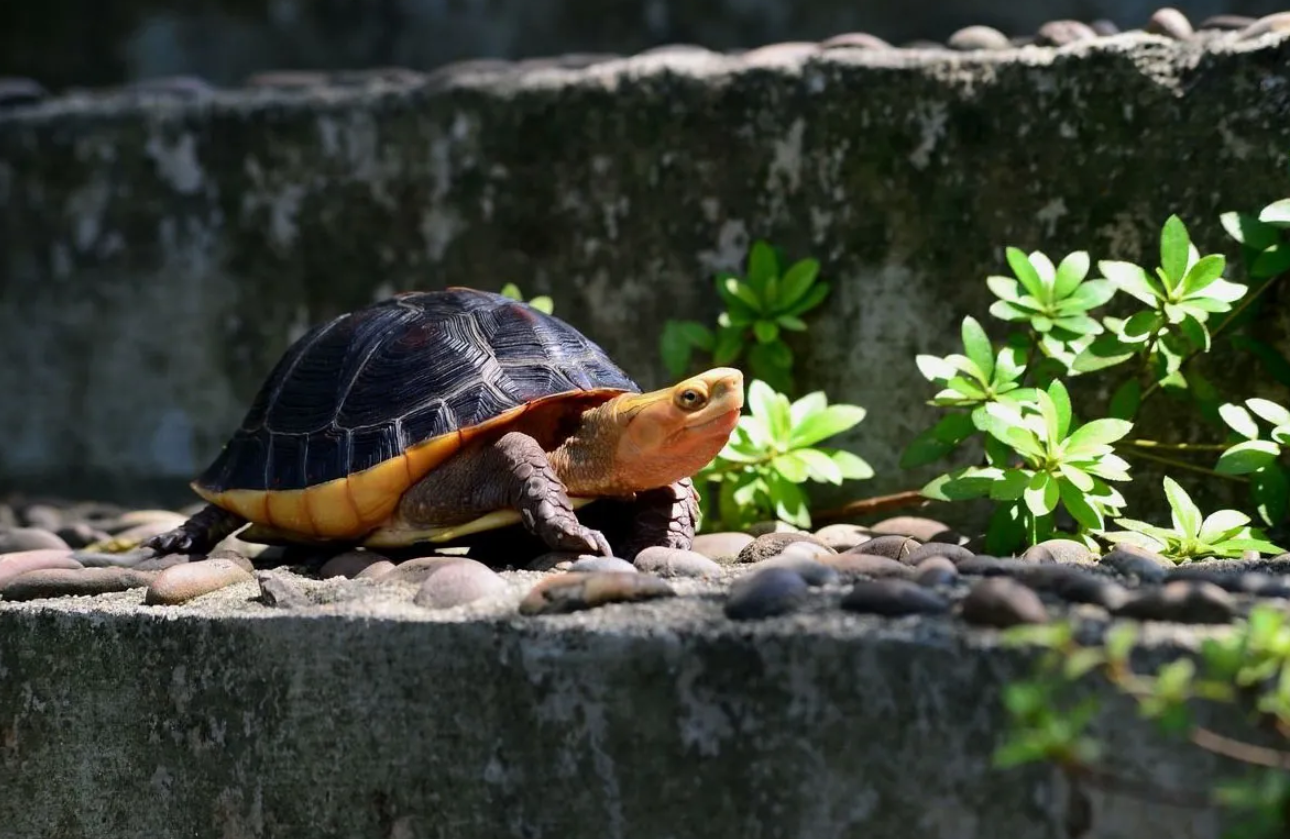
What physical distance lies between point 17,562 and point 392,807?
3.70 feet

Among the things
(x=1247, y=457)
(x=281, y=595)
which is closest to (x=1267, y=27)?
(x=1247, y=457)

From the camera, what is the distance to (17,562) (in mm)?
2758

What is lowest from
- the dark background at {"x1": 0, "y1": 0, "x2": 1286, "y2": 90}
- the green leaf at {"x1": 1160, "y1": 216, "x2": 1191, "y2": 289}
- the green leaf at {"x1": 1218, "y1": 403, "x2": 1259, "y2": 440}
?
the green leaf at {"x1": 1218, "y1": 403, "x2": 1259, "y2": 440}

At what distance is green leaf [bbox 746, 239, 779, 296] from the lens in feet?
11.2

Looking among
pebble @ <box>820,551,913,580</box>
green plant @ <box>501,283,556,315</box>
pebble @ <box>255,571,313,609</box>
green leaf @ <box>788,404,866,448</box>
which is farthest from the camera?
green plant @ <box>501,283,556,315</box>

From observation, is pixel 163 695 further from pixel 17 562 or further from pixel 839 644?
pixel 839 644

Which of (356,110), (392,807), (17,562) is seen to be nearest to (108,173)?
(356,110)

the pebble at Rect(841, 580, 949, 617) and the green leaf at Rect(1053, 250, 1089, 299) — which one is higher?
the green leaf at Rect(1053, 250, 1089, 299)

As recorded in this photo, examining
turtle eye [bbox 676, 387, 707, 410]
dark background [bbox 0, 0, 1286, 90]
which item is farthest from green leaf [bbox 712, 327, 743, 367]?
dark background [bbox 0, 0, 1286, 90]

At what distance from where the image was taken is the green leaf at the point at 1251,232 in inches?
113

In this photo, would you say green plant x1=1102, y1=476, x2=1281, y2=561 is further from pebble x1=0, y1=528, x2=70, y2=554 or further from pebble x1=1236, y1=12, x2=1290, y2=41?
pebble x1=0, y1=528, x2=70, y2=554

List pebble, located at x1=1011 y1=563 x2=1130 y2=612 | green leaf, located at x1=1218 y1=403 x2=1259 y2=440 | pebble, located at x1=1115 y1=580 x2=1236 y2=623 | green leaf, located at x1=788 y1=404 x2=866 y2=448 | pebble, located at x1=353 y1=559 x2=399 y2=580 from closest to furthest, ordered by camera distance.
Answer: pebble, located at x1=1115 y1=580 x2=1236 y2=623
pebble, located at x1=1011 y1=563 x2=1130 y2=612
pebble, located at x1=353 y1=559 x2=399 y2=580
green leaf, located at x1=1218 y1=403 x2=1259 y2=440
green leaf, located at x1=788 y1=404 x2=866 y2=448

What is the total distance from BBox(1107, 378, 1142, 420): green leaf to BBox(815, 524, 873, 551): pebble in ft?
1.91

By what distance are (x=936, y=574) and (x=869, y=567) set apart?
0.49ft
